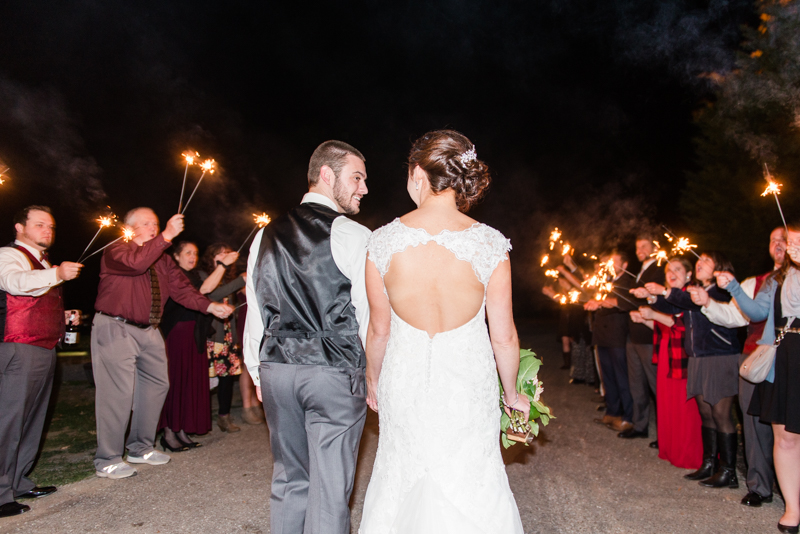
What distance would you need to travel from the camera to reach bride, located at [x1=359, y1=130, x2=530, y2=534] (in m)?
2.44

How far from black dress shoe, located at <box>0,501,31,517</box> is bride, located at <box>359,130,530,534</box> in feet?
10.7

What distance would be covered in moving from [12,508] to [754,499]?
20.3 ft

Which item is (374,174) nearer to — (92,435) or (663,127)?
(92,435)

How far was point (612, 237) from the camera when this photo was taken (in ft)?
39.5

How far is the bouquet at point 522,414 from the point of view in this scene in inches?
111

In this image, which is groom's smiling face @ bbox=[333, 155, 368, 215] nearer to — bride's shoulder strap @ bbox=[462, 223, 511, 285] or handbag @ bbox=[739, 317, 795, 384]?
bride's shoulder strap @ bbox=[462, 223, 511, 285]

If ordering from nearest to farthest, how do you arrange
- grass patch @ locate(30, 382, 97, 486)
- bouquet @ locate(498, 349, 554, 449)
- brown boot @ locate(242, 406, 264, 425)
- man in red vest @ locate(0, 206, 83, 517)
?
bouquet @ locate(498, 349, 554, 449) → man in red vest @ locate(0, 206, 83, 517) → grass patch @ locate(30, 382, 97, 486) → brown boot @ locate(242, 406, 264, 425)

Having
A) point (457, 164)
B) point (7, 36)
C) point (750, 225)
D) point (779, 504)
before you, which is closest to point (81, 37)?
point (7, 36)

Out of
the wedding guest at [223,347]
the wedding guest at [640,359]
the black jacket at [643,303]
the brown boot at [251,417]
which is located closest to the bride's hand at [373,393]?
the wedding guest at [223,347]

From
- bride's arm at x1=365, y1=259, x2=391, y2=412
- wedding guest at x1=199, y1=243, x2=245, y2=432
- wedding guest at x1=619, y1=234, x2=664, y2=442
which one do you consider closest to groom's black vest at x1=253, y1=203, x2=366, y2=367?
bride's arm at x1=365, y1=259, x2=391, y2=412

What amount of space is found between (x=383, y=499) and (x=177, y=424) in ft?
14.2

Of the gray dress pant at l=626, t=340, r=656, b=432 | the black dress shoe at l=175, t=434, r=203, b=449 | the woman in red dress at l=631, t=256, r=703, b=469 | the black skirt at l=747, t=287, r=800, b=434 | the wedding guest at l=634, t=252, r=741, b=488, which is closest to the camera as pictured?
the black skirt at l=747, t=287, r=800, b=434

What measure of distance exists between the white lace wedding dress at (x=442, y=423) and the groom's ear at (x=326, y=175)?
0.69 metres

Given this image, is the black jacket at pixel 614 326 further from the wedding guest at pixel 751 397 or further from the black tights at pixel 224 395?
the black tights at pixel 224 395
